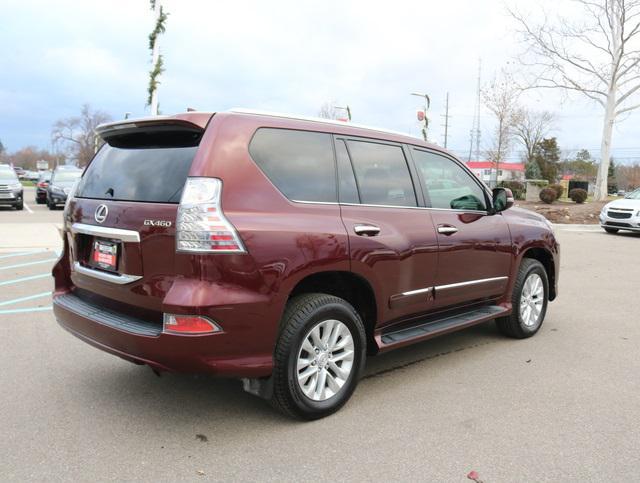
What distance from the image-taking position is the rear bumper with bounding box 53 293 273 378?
295 centimetres

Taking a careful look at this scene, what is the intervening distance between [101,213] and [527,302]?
407 centimetres

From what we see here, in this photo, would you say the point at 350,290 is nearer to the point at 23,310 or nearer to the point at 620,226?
the point at 23,310

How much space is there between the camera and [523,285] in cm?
525

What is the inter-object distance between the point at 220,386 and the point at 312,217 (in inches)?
61.8

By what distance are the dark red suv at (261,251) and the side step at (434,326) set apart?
19mm

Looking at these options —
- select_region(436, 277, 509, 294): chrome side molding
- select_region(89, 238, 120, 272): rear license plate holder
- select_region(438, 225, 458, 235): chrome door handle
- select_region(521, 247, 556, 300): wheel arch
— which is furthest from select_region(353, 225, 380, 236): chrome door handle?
select_region(521, 247, 556, 300): wheel arch

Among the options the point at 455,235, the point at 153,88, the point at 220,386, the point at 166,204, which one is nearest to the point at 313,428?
the point at 220,386

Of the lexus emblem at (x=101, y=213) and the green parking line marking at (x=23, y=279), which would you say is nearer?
the lexus emblem at (x=101, y=213)

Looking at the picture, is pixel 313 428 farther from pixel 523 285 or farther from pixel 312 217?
pixel 523 285

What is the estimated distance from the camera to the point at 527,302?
5.42 meters

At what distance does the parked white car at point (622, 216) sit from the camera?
53.6 feet

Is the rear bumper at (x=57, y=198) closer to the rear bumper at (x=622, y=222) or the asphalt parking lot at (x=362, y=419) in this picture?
the asphalt parking lot at (x=362, y=419)

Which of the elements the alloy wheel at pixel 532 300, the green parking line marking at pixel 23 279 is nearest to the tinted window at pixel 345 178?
the alloy wheel at pixel 532 300

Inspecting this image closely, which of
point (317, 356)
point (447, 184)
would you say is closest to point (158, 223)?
point (317, 356)
